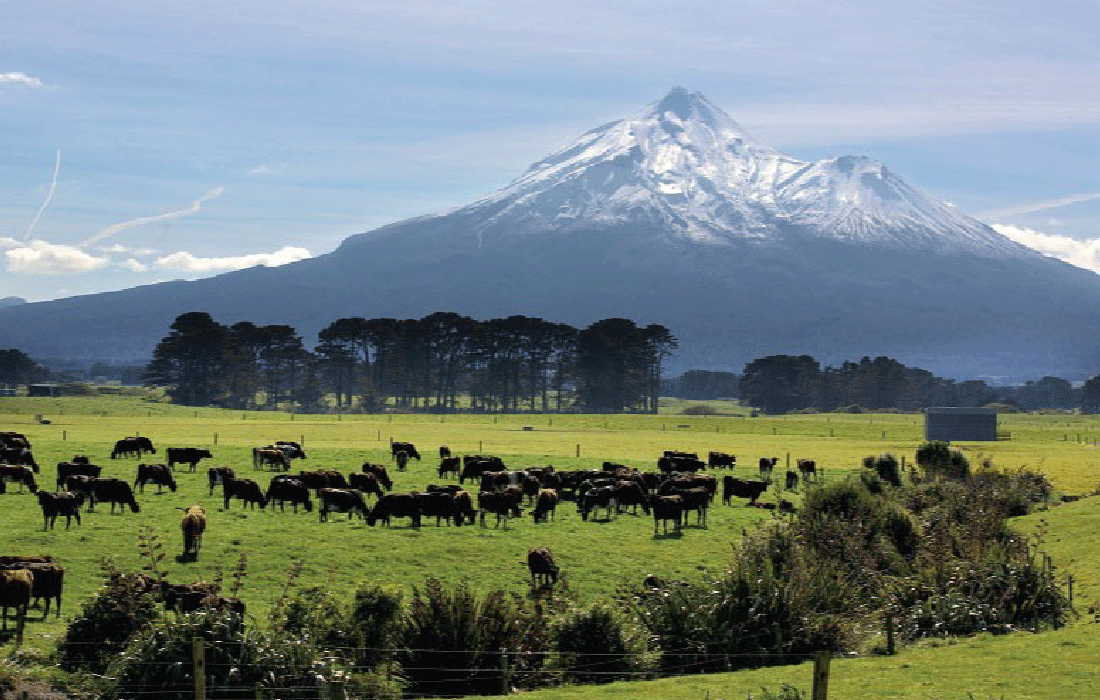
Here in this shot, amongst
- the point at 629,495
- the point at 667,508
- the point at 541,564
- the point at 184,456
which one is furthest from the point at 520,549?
the point at 184,456

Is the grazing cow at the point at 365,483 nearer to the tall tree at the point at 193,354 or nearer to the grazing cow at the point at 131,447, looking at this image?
the grazing cow at the point at 131,447

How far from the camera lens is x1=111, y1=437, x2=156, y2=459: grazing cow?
60.7 meters

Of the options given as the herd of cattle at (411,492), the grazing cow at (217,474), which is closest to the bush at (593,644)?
the herd of cattle at (411,492)

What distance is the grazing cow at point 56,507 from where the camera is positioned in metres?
36.1

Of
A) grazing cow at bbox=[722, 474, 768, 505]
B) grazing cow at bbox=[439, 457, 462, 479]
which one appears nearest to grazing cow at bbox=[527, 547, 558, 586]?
grazing cow at bbox=[722, 474, 768, 505]

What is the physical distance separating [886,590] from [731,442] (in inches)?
2648

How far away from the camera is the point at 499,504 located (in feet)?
143

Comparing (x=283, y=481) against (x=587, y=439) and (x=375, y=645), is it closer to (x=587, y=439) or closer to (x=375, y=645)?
(x=375, y=645)

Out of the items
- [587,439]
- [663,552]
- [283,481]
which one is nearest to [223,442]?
[587,439]

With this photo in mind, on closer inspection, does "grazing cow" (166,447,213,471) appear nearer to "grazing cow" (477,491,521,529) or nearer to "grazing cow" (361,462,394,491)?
"grazing cow" (361,462,394,491)

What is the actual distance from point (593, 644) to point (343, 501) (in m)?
19.5

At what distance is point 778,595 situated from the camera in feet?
92.2

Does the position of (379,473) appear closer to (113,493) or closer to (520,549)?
(113,493)

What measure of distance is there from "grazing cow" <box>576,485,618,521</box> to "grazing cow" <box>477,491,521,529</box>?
322 centimetres
